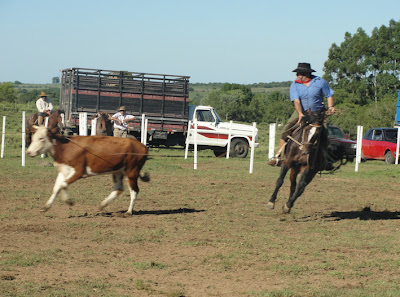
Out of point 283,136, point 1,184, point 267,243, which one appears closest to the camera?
point 267,243

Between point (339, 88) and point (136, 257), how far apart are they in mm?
69584

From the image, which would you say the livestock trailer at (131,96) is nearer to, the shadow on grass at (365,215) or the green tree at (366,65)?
the shadow on grass at (365,215)

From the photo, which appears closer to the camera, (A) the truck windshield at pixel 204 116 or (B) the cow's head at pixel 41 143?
(B) the cow's head at pixel 41 143

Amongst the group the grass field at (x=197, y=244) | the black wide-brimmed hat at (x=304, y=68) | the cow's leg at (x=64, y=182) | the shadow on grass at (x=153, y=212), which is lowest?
the shadow on grass at (x=153, y=212)

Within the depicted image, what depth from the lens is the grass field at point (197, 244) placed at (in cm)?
679

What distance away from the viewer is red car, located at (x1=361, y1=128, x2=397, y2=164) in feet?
94.2

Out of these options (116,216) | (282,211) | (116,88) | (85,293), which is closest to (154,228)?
(116,216)

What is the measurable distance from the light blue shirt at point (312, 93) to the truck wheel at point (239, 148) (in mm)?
17624

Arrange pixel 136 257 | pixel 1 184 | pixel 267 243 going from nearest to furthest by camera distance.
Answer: pixel 136 257, pixel 267 243, pixel 1 184

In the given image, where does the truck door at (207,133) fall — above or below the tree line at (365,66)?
below

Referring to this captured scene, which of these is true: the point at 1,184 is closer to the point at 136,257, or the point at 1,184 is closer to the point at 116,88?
the point at 136,257

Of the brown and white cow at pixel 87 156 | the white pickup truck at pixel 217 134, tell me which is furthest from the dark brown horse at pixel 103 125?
the brown and white cow at pixel 87 156

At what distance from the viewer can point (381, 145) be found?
29.1 metres

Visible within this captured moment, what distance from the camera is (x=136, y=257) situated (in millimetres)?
8047
